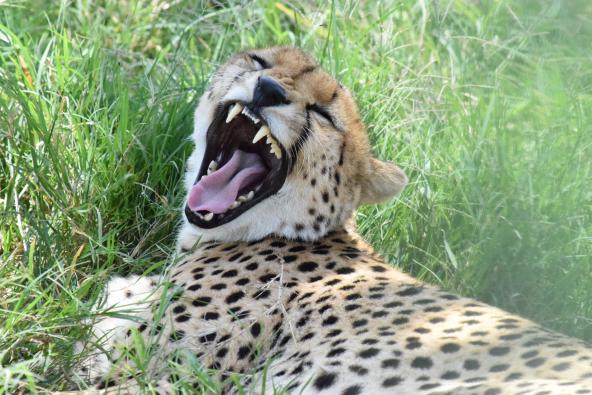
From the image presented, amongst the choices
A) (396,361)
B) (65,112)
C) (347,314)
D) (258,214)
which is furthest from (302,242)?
(65,112)

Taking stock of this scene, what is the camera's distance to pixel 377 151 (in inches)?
181

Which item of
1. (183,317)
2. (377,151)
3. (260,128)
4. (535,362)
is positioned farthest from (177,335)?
(377,151)

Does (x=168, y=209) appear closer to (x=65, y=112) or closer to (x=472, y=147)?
(x=65, y=112)

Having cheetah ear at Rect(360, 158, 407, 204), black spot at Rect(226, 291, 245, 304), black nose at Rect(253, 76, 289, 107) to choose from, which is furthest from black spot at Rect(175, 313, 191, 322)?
cheetah ear at Rect(360, 158, 407, 204)

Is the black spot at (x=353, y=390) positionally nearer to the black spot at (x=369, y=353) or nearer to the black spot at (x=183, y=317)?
the black spot at (x=369, y=353)

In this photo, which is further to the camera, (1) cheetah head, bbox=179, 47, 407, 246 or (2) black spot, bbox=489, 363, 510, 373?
(1) cheetah head, bbox=179, 47, 407, 246

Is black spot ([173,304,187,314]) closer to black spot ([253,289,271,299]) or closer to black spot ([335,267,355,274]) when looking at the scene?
black spot ([253,289,271,299])

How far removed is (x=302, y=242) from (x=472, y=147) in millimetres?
1031

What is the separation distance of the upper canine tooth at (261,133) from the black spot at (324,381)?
899mm

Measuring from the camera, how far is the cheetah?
3031 millimetres

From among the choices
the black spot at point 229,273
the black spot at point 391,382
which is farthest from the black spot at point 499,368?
the black spot at point 229,273

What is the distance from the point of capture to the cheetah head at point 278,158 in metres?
3.72

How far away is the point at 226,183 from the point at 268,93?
349mm

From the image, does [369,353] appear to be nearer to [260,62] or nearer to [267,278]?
[267,278]
